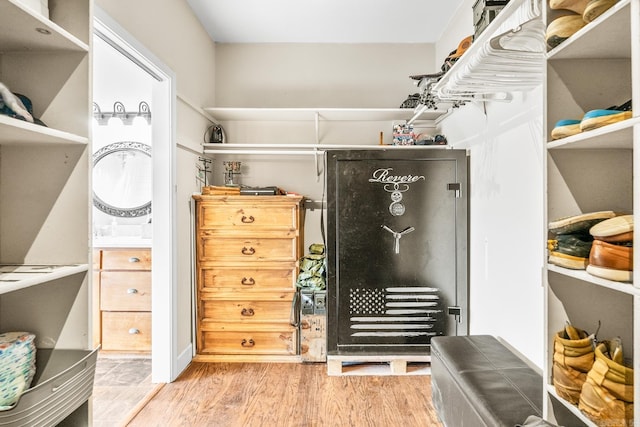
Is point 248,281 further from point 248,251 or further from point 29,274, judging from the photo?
point 29,274

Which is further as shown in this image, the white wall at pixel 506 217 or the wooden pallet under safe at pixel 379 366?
the wooden pallet under safe at pixel 379 366

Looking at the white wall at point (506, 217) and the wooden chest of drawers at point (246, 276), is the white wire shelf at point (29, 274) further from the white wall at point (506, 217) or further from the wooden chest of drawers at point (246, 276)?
the white wall at point (506, 217)

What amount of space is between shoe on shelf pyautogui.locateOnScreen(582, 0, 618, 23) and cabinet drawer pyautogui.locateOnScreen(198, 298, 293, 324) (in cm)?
237

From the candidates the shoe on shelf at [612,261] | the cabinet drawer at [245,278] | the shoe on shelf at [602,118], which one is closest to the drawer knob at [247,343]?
the cabinet drawer at [245,278]

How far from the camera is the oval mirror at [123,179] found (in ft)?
11.9

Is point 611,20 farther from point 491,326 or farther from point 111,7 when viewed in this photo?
point 111,7

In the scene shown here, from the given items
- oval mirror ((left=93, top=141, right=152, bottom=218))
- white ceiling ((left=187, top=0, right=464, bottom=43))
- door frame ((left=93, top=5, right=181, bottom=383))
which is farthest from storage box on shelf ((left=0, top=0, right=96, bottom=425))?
oval mirror ((left=93, top=141, right=152, bottom=218))

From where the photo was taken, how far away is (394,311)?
101 inches

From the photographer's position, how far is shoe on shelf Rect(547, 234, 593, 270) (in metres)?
0.99

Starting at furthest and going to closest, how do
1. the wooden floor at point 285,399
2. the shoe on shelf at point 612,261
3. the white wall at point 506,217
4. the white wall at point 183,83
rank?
the white wall at point 183,83 < the wooden floor at point 285,399 < the white wall at point 506,217 < the shoe on shelf at point 612,261

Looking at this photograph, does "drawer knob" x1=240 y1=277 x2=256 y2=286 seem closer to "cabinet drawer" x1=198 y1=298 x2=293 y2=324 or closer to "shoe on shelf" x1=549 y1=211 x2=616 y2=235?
"cabinet drawer" x1=198 y1=298 x2=293 y2=324

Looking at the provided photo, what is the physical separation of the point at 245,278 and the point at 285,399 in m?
0.93

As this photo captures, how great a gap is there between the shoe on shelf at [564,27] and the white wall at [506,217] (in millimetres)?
711

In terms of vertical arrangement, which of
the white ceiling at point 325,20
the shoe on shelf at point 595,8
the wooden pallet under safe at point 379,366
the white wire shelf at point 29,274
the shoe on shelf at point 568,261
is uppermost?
the white ceiling at point 325,20
